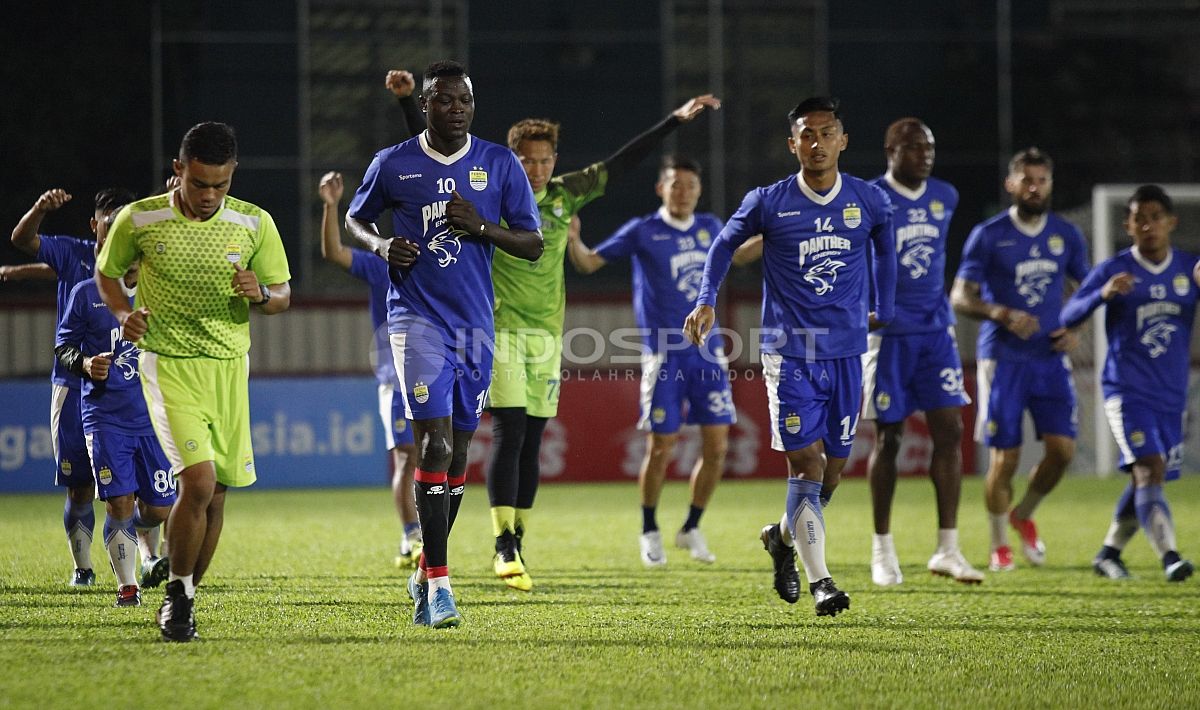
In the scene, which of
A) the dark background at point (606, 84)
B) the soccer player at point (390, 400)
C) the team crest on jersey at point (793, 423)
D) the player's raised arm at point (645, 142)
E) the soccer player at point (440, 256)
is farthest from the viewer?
the dark background at point (606, 84)

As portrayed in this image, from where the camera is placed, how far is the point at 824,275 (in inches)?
250

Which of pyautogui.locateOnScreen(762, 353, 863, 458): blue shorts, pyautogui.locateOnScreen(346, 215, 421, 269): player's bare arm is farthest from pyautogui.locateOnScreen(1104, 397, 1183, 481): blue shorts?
pyautogui.locateOnScreen(346, 215, 421, 269): player's bare arm

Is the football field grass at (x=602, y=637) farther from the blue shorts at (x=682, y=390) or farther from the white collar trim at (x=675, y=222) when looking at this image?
the white collar trim at (x=675, y=222)

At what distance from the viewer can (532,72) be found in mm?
20859

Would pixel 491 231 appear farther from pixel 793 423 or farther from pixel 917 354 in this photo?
pixel 917 354

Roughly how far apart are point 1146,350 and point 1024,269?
807mm

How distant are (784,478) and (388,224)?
22.6 feet

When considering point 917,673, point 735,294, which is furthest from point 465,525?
point 735,294

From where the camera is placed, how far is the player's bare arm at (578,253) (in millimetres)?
8372

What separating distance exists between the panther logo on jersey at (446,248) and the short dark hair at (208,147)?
3.05ft

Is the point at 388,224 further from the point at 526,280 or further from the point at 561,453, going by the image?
the point at 526,280

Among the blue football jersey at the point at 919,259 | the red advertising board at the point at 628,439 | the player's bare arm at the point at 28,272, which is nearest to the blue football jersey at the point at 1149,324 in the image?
the blue football jersey at the point at 919,259

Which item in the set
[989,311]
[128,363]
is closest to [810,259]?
[989,311]

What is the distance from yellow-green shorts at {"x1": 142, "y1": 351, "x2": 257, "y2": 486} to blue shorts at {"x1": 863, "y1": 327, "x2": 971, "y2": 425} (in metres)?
3.55
